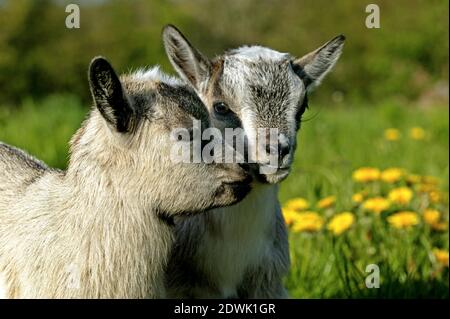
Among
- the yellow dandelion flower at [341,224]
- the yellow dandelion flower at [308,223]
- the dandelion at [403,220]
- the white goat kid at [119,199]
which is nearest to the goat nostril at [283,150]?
the white goat kid at [119,199]

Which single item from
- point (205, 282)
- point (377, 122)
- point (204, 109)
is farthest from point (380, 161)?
point (204, 109)

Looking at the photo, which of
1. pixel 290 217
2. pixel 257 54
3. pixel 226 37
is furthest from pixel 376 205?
pixel 226 37

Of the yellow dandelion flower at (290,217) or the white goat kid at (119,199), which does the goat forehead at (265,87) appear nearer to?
the white goat kid at (119,199)

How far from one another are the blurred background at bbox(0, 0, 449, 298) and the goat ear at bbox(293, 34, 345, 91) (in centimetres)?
25

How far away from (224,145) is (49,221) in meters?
0.85

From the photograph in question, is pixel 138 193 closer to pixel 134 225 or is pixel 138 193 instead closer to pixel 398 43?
pixel 134 225

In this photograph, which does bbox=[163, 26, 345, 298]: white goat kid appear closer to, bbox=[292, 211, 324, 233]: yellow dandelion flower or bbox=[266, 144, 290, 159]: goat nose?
bbox=[266, 144, 290, 159]: goat nose

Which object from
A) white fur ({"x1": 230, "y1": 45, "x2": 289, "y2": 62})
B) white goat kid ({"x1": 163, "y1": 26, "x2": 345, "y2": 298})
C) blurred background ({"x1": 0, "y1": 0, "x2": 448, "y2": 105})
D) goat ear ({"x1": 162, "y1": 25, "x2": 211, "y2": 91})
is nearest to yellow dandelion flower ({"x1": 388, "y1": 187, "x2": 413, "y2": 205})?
white goat kid ({"x1": 163, "y1": 26, "x2": 345, "y2": 298})

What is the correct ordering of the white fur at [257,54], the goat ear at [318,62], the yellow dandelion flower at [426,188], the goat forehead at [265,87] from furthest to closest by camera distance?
the yellow dandelion flower at [426,188] < the goat ear at [318,62] < the white fur at [257,54] < the goat forehead at [265,87]

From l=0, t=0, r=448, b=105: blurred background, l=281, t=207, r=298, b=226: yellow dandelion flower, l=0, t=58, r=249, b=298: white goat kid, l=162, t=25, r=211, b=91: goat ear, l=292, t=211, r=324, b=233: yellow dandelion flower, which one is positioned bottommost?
l=0, t=58, r=249, b=298: white goat kid

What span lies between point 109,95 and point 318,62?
5.13 feet

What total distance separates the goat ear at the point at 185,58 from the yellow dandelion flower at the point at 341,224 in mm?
1689

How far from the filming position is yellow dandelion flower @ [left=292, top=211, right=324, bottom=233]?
4.92m

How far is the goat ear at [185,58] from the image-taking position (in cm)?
378
